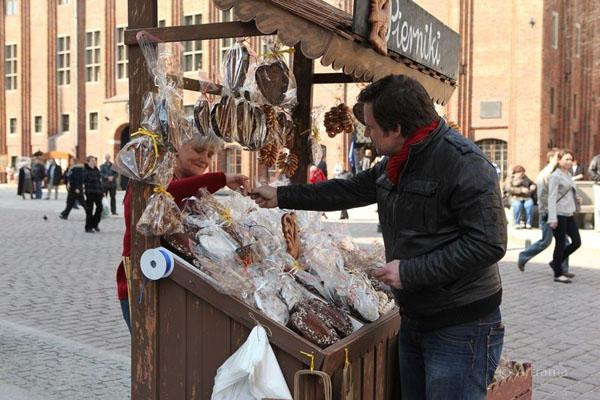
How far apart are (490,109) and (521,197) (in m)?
14.1

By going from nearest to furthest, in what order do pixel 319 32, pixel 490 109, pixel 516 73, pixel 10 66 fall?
pixel 319 32 < pixel 516 73 < pixel 490 109 < pixel 10 66

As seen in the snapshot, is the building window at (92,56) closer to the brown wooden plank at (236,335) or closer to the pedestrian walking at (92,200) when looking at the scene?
the pedestrian walking at (92,200)

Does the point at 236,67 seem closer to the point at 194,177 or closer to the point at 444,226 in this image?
the point at 194,177

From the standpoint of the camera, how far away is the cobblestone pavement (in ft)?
16.1

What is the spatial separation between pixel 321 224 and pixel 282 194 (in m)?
1.05

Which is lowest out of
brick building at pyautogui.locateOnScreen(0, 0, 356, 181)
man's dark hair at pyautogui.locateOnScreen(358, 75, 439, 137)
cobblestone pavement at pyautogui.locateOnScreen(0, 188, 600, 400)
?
cobblestone pavement at pyautogui.locateOnScreen(0, 188, 600, 400)

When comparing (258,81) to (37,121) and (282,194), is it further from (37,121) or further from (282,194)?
(37,121)

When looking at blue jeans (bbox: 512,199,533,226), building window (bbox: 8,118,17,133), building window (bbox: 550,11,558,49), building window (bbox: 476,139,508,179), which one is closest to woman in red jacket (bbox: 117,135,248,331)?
blue jeans (bbox: 512,199,533,226)

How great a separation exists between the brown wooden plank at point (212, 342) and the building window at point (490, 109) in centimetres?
2923

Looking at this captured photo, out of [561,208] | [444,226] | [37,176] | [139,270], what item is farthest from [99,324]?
[37,176]

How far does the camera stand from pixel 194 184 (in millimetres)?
3561

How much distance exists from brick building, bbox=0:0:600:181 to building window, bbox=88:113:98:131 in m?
0.06

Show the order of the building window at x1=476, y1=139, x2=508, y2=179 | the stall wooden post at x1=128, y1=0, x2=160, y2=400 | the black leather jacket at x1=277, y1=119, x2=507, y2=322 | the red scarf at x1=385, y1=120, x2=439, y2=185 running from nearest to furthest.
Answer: the black leather jacket at x1=277, y1=119, x2=507, y2=322 → the red scarf at x1=385, y1=120, x2=439, y2=185 → the stall wooden post at x1=128, y1=0, x2=160, y2=400 → the building window at x1=476, y1=139, x2=508, y2=179

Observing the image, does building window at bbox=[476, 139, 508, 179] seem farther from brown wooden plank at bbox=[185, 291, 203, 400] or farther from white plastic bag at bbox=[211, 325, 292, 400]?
white plastic bag at bbox=[211, 325, 292, 400]
